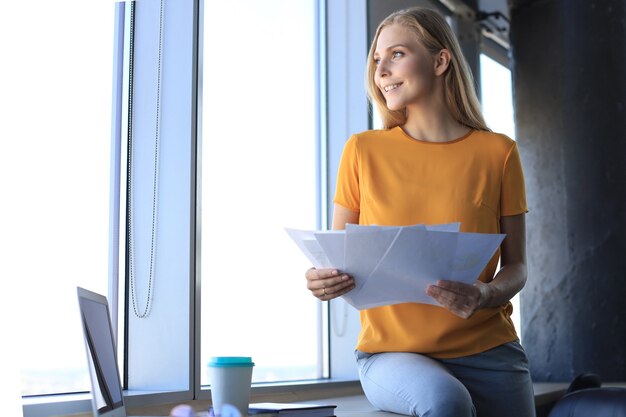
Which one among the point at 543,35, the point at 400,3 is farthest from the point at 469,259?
the point at 543,35

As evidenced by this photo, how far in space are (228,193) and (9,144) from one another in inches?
49.7

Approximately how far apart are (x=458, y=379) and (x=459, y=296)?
24 cm

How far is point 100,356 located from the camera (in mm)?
1462

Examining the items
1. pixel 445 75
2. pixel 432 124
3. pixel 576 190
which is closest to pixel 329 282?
pixel 432 124

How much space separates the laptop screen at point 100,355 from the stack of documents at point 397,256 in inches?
15.9

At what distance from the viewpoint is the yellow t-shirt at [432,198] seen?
5.86 ft

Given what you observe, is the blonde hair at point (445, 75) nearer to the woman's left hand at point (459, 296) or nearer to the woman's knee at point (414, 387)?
the woman's left hand at point (459, 296)

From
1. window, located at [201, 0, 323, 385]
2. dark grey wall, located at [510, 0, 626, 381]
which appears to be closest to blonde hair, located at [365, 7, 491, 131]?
window, located at [201, 0, 323, 385]

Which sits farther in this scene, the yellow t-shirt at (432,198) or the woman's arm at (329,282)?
the yellow t-shirt at (432,198)

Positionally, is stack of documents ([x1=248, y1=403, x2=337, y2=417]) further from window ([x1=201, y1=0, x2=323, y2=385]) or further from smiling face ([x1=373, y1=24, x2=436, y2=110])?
window ([x1=201, y1=0, x2=323, y2=385])

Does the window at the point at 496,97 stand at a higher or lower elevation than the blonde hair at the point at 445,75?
higher

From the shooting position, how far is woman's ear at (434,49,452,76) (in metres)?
2.02

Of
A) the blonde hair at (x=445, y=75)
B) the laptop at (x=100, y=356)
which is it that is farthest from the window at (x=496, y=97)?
the laptop at (x=100, y=356)

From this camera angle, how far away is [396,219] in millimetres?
1862
